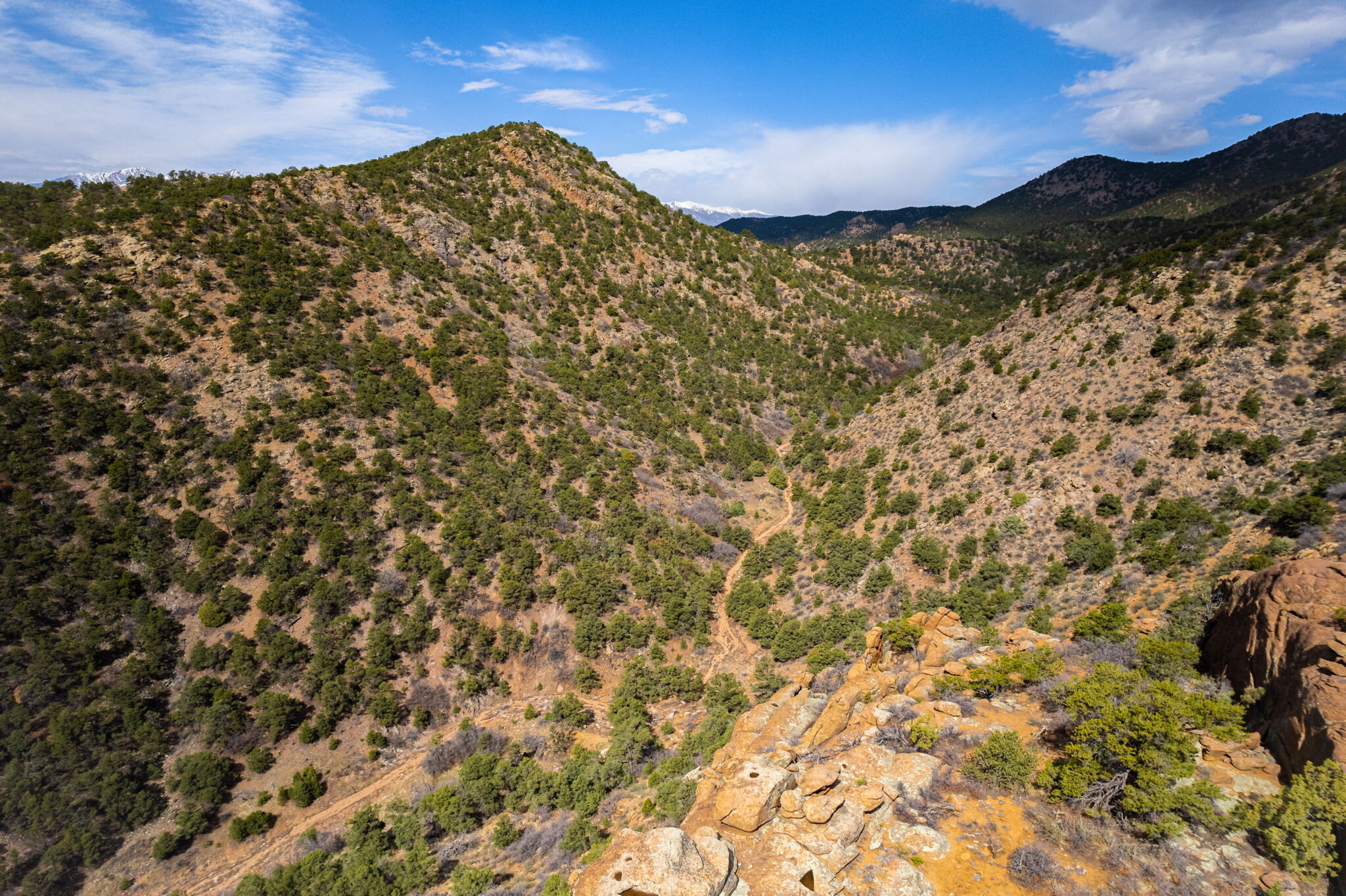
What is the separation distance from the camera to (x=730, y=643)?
122 ft

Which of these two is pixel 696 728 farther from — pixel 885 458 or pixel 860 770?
pixel 885 458

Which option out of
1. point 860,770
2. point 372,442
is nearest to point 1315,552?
point 860,770

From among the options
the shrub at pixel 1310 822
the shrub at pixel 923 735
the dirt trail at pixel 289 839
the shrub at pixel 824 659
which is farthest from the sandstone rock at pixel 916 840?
the dirt trail at pixel 289 839

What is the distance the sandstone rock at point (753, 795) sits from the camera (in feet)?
44.8

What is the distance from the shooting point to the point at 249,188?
48.7m

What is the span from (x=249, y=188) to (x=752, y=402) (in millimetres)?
55719

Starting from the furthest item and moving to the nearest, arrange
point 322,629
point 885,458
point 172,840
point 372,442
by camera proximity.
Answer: point 885,458
point 372,442
point 322,629
point 172,840

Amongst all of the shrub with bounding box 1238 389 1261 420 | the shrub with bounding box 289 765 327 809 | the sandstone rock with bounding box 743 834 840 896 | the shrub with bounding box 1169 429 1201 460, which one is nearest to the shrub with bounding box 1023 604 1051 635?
the shrub with bounding box 1169 429 1201 460

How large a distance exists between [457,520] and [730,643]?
71.5ft

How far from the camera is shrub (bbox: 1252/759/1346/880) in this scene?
9039 mm

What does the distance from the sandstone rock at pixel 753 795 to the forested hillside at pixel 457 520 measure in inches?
265

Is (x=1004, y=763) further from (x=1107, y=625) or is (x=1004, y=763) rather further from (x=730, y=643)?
(x=730, y=643)

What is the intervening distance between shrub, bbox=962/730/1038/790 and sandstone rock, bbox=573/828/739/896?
7.43 m

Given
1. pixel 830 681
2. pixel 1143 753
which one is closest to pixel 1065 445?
pixel 830 681
